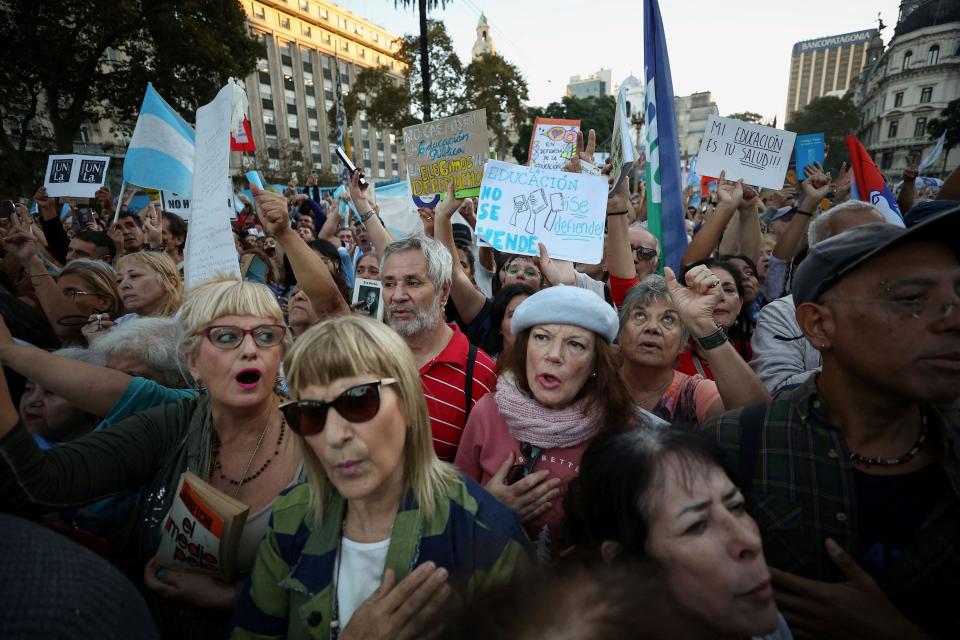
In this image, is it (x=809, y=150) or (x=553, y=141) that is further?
(x=553, y=141)

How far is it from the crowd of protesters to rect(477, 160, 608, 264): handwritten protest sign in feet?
4.77

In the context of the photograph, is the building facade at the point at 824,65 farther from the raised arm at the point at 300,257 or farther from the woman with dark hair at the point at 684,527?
the woman with dark hair at the point at 684,527

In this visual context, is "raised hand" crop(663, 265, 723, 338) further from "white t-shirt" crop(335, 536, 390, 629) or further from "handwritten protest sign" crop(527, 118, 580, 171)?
"handwritten protest sign" crop(527, 118, 580, 171)

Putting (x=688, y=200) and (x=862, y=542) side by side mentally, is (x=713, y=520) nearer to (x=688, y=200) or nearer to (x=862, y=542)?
(x=862, y=542)

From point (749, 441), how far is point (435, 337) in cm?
175

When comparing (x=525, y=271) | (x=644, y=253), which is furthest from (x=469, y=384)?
(x=644, y=253)

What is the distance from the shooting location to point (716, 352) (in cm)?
194

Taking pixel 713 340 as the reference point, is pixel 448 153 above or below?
above

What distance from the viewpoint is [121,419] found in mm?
1992

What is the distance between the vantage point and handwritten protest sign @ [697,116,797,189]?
4602 millimetres

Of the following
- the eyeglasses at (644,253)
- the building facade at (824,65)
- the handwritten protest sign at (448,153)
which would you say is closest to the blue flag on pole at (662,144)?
the eyeglasses at (644,253)

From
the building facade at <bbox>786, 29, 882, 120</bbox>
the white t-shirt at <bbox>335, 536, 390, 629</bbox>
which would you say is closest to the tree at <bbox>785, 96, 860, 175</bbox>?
the white t-shirt at <bbox>335, 536, 390, 629</bbox>

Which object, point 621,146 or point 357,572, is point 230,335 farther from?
point 621,146

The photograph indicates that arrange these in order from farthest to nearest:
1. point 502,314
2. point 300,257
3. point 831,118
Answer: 1. point 831,118
2. point 502,314
3. point 300,257
